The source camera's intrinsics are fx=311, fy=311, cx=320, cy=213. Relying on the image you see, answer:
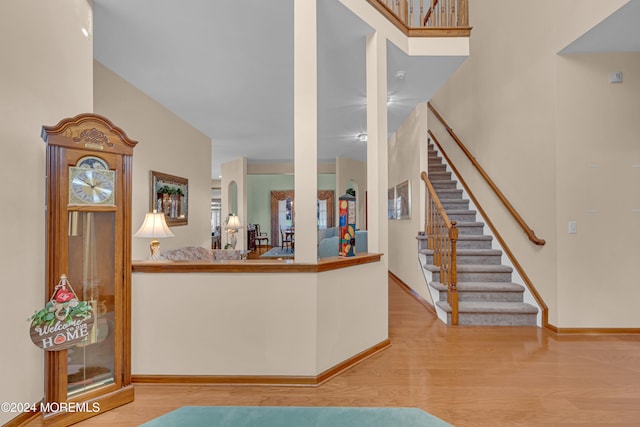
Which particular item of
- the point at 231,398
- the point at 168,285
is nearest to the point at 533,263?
the point at 231,398

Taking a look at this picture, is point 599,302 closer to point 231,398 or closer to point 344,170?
point 231,398

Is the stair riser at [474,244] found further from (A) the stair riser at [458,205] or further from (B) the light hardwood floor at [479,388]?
(B) the light hardwood floor at [479,388]

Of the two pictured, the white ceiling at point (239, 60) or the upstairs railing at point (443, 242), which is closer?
the white ceiling at point (239, 60)

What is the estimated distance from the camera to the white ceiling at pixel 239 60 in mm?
2662

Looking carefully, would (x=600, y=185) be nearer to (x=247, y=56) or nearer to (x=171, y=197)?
(x=247, y=56)

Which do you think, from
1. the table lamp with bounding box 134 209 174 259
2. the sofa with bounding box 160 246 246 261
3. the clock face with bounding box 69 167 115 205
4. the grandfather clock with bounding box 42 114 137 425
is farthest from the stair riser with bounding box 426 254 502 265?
the clock face with bounding box 69 167 115 205

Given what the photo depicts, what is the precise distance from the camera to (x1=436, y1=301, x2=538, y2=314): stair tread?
3547 millimetres

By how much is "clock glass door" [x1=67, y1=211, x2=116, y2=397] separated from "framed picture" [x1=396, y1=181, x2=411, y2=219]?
4.19 meters

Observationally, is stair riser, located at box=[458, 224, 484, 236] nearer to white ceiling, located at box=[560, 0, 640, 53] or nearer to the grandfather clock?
white ceiling, located at box=[560, 0, 640, 53]

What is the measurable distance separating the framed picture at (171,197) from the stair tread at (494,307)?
410 cm

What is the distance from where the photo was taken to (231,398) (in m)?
2.16

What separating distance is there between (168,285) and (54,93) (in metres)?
1.53

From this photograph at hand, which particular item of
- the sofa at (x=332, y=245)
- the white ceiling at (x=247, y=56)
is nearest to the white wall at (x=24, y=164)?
the white ceiling at (x=247, y=56)

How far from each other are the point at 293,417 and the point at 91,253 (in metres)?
1.66
